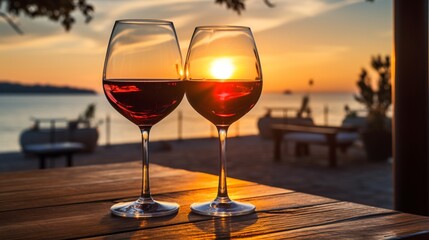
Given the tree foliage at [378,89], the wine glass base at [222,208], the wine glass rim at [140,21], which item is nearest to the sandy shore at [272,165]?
the tree foliage at [378,89]

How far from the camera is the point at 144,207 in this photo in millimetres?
819

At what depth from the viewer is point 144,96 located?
80 centimetres

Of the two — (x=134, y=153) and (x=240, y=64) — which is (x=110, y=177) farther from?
(x=134, y=153)

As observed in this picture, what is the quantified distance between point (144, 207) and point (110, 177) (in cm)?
41

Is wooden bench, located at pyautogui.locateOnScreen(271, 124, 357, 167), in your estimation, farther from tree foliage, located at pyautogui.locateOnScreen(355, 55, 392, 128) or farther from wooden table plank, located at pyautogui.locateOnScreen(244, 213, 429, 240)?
wooden table plank, located at pyautogui.locateOnScreen(244, 213, 429, 240)

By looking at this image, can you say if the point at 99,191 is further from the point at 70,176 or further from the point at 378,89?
the point at 378,89

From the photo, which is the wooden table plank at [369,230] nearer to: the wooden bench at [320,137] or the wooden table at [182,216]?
the wooden table at [182,216]

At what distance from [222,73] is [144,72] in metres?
0.11

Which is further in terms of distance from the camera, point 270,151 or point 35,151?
point 270,151

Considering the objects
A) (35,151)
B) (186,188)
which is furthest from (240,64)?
(35,151)

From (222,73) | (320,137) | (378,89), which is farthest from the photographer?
(378,89)

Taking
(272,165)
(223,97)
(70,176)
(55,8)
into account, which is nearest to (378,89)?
(272,165)

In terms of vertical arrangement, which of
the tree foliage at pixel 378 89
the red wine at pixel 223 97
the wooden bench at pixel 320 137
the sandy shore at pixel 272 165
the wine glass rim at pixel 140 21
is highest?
the tree foliage at pixel 378 89

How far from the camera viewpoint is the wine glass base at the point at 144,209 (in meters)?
0.79
